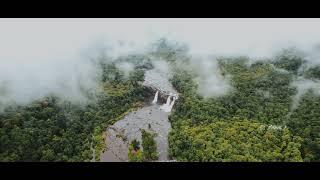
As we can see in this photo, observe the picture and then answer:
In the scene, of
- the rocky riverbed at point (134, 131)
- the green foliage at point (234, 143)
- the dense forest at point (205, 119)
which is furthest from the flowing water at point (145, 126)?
the green foliage at point (234, 143)

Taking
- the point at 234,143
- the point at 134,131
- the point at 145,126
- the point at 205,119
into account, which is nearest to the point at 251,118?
the point at 205,119

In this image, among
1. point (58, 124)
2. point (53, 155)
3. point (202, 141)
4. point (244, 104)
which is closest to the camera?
point (53, 155)

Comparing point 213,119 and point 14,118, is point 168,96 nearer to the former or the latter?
point 213,119

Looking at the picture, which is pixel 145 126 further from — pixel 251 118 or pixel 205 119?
pixel 251 118

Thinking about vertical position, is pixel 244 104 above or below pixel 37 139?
above

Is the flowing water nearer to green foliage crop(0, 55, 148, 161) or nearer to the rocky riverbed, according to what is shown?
the rocky riverbed

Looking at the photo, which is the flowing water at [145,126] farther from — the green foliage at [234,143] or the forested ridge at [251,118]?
the green foliage at [234,143]
